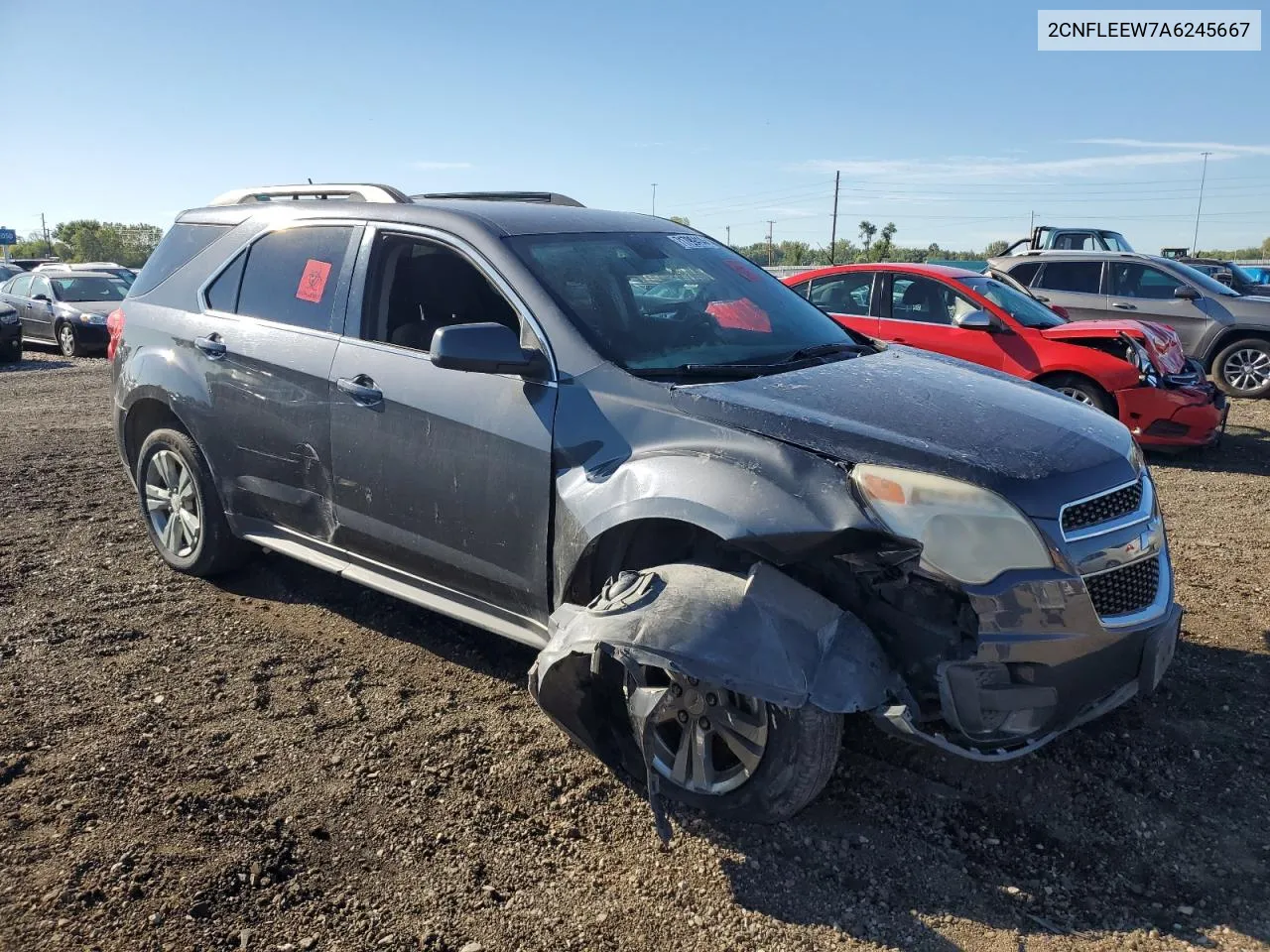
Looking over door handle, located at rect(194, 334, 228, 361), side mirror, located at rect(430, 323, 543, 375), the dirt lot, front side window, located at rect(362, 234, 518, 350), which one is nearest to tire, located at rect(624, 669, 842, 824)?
the dirt lot

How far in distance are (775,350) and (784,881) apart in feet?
6.27

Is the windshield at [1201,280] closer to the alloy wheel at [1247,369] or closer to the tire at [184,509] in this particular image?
the alloy wheel at [1247,369]

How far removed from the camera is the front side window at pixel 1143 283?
11.5 m

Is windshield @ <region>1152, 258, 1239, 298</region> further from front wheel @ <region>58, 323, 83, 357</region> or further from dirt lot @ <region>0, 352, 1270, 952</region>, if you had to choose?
front wheel @ <region>58, 323, 83, 357</region>

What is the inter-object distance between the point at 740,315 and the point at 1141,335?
560 cm

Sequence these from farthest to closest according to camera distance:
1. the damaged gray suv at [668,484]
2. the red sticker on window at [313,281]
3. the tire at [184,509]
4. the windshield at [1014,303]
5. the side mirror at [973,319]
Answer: the windshield at [1014,303]
the side mirror at [973,319]
the tire at [184,509]
the red sticker on window at [313,281]
the damaged gray suv at [668,484]

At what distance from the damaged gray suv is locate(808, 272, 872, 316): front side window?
4.82 meters

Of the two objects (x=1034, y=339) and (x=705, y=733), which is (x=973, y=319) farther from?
(x=705, y=733)

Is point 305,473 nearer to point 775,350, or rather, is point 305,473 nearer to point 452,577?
A: point 452,577

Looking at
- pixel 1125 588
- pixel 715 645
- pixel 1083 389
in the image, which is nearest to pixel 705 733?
pixel 715 645

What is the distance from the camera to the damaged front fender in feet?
8.50

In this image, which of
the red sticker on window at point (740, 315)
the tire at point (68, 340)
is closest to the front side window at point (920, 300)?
the red sticker on window at point (740, 315)

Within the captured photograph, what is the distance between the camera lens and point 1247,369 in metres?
11.3

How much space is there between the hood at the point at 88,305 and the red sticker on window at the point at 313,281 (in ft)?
49.2
